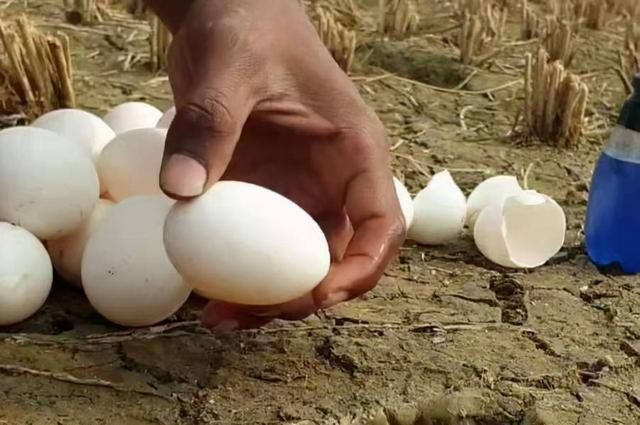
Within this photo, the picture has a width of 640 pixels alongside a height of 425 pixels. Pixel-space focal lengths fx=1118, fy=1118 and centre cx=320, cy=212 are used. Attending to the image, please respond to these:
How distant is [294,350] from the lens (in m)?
1.91

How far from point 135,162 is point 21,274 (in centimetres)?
30

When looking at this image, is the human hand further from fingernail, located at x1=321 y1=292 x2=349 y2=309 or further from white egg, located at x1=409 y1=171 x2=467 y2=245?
white egg, located at x1=409 y1=171 x2=467 y2=245

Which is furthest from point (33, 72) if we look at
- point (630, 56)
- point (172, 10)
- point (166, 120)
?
point (630, 56)

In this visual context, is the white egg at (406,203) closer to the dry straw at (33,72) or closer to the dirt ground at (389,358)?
the dirt ground at (389,358)

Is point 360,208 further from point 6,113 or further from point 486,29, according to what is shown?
point 486,29

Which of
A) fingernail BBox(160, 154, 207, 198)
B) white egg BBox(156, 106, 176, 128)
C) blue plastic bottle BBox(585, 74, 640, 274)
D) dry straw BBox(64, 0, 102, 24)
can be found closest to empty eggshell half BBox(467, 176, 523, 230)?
blue plastic bottle BBox(585, 74, 640, 274)

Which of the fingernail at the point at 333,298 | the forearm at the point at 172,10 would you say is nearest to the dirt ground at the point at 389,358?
the fingernail at the point at 333,298

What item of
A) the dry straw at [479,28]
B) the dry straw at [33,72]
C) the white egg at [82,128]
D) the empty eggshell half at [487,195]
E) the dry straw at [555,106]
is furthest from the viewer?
the dry straw at [479,28]

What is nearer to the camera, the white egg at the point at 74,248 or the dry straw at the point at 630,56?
the white egg at the point at 74,248

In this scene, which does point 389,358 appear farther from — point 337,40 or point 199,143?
point 337,40

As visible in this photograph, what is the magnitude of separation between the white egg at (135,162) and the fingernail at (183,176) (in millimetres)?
447

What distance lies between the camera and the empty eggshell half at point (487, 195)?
100 inches

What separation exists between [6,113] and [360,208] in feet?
4.78

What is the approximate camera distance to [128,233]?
1854 millimetres
